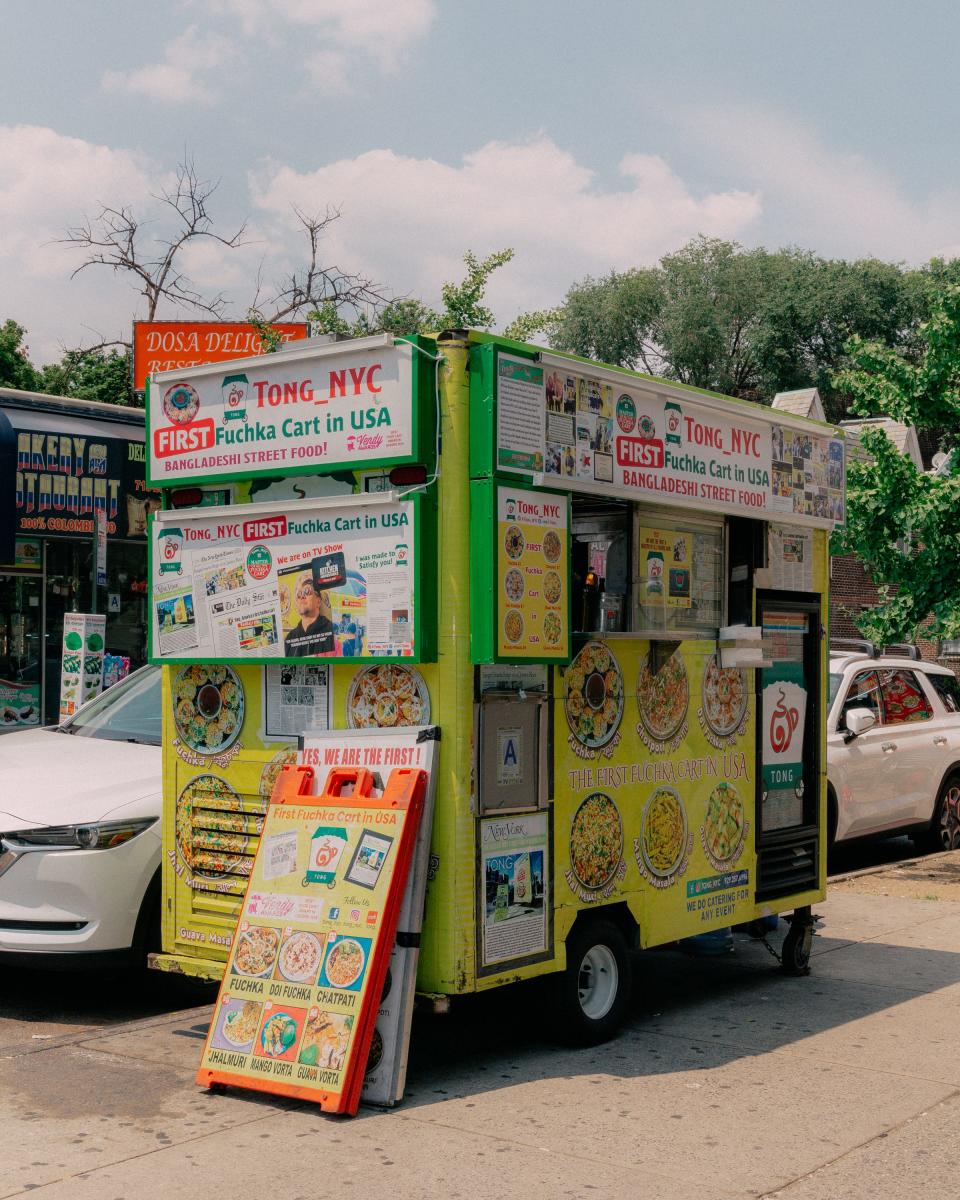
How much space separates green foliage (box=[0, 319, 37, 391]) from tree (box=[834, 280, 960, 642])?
23936 mm

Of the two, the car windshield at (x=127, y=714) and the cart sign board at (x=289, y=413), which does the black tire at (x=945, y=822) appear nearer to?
the car windshield at (x=127, y=714)

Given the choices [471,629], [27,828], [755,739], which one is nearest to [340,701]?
[471,629]

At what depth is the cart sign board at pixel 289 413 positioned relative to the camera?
5.94 m

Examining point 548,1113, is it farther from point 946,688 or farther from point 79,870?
point 946,688

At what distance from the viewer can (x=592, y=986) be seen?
261 inches

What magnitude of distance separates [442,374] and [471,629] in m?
1.05

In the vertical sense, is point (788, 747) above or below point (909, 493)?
below

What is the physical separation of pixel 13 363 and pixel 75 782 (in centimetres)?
2826

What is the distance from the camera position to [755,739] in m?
7.75

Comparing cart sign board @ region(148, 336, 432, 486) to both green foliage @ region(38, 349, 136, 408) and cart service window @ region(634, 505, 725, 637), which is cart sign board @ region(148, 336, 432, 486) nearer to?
cart service window @ region(634, 505, 725, 637)

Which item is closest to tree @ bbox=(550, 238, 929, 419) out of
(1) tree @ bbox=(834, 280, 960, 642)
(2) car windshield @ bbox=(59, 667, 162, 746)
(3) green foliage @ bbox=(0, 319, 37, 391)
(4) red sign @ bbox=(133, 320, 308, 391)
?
(3) green foliage @ bbox=(0, 319, 37, 391)

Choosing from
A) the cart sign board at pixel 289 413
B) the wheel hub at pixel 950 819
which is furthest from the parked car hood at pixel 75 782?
the wheel hub at pixel 950 819

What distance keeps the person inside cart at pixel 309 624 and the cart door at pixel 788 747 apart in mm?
2633

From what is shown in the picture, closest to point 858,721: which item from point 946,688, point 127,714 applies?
point 946,688
